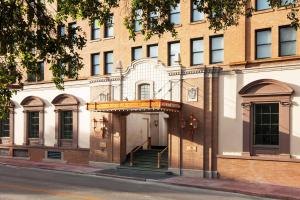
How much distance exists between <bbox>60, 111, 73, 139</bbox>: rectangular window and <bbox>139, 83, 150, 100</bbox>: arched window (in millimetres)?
7621

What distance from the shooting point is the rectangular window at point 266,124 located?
2544 centimetres

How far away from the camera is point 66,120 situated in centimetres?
3597

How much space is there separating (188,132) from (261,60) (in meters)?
6.33

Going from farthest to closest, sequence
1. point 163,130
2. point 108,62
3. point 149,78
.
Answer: point 163,130 < point 108,62 < point 149,78

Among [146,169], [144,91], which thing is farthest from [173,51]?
[146,169]

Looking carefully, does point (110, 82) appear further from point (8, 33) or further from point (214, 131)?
point (8, 33)

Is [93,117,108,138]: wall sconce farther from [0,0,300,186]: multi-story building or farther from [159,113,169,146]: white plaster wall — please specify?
[159,113,169,146]: white plaster wall

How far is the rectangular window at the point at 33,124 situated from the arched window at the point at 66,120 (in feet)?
9.12

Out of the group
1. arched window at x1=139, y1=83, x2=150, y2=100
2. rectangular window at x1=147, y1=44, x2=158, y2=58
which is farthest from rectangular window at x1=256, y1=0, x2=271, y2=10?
arched window at x1=139, y1=83, x2=150, y2=100

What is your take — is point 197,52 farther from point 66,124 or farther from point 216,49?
point 66,124

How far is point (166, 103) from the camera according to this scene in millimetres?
26953

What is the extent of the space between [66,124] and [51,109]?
2.08 metres

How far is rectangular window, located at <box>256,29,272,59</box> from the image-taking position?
26578mm

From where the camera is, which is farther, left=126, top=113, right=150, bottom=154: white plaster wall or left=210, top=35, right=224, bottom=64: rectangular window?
left=126, top=113, right=150, bottom=154: white plaster wall
